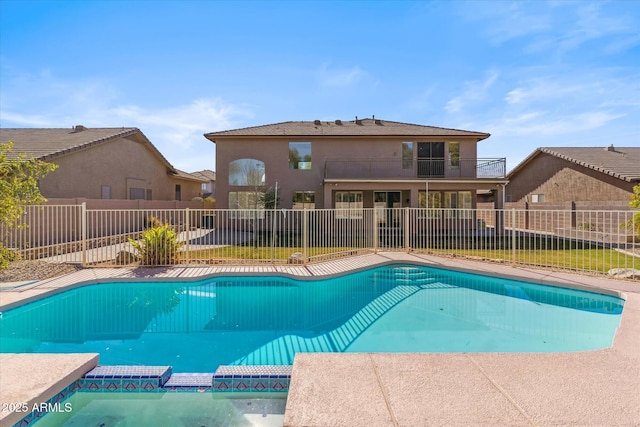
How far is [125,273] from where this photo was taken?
10.0 meters

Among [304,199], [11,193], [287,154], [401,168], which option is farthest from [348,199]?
[11,193]

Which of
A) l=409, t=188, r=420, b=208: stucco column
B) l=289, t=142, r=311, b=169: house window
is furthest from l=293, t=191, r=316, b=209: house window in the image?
l=409, t=188, r=420, b=208: stucco column

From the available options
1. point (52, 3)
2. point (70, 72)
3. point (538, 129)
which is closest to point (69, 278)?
point (52, 3)

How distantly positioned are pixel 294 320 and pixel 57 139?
65.5 ft

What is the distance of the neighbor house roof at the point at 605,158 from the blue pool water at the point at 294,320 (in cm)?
1722

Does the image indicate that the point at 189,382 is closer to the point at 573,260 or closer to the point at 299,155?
the point at 573,260

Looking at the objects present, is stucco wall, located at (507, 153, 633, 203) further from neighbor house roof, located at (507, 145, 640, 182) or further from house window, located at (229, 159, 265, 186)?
house window, located at (229, 159, 265, 186)

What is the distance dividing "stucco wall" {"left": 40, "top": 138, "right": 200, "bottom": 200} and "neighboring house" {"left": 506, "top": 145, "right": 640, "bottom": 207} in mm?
29818

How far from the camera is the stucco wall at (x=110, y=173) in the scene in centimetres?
1692

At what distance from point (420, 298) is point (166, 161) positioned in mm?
24108

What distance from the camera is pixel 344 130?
2259cm

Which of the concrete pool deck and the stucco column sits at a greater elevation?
the stucco column

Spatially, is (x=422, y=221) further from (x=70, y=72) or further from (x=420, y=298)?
(x=70, y=72)

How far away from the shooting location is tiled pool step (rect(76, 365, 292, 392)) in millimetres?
4113
